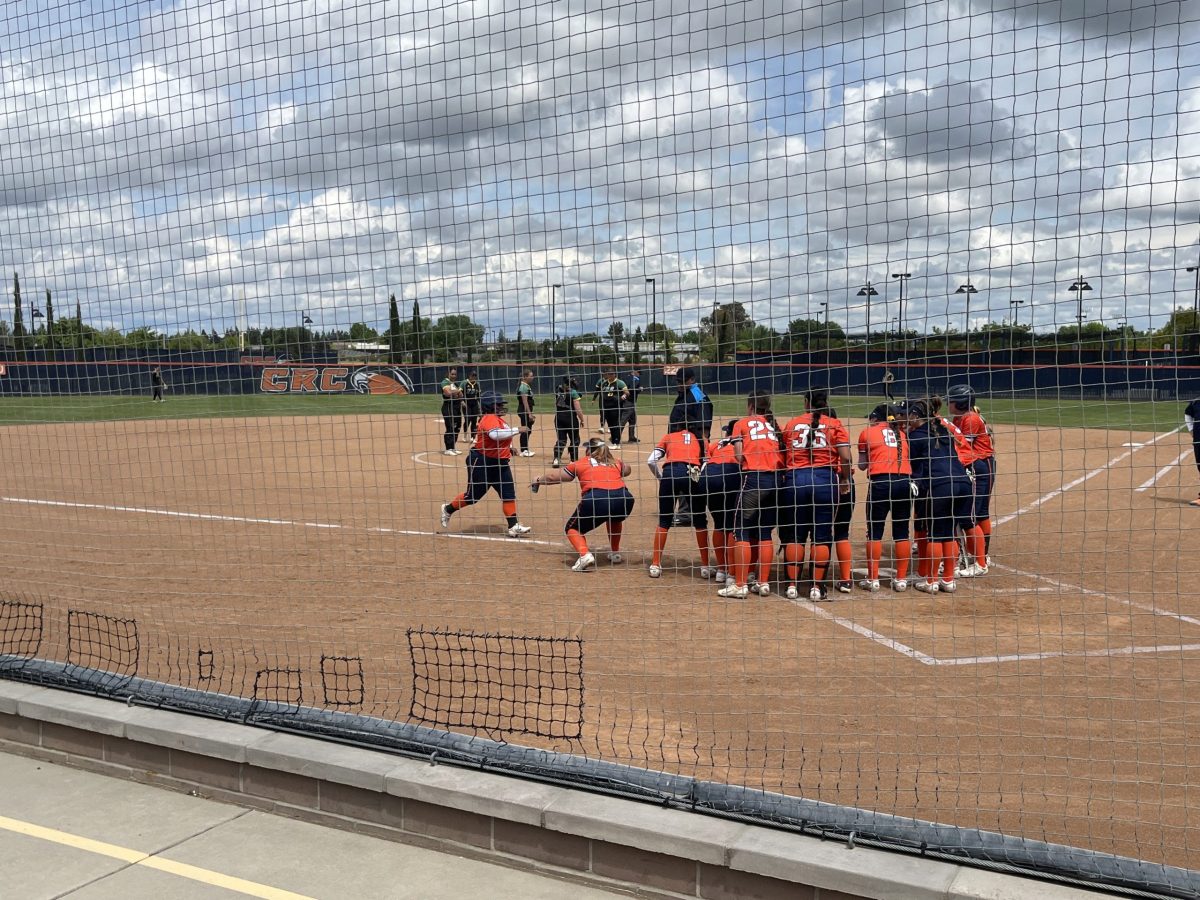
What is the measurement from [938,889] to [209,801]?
3256 millimetres

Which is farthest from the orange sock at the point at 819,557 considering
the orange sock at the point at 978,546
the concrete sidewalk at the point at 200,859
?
the concrete sidewalk at the point at 200,859

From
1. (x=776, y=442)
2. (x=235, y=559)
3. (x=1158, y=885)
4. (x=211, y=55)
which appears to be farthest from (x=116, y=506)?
(x=1158, y=885)

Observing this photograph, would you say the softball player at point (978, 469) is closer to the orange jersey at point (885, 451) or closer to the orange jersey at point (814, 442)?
the orange jersey at point (885, 451)

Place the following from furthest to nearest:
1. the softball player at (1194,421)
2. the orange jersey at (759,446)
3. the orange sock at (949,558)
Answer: the softball player at (1194,421), the orange sock at (949,558), the orange jersey at (759,446)

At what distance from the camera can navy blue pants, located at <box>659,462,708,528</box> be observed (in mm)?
9070

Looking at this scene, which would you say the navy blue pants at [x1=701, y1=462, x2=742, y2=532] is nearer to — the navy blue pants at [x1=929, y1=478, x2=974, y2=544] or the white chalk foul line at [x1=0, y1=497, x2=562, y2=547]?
the navy blue pants at [x1=929, y1=478, x2=974, y2=544]

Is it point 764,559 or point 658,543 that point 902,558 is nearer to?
point 764,559

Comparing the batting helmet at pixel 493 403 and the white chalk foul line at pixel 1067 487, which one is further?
the white chalk foul line at pixel 1067 487

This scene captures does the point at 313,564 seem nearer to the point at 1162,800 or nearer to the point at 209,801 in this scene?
the point at 209,801

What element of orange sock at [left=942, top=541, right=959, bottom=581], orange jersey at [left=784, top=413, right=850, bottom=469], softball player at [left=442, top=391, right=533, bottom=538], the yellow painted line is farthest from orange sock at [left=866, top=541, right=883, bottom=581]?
the yellow painted line

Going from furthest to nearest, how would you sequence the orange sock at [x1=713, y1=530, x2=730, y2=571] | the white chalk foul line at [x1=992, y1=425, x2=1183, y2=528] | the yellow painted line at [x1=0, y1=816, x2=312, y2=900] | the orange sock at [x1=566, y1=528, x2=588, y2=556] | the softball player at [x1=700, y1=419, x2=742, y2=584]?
the white chalk foul line at [x1=992, y1=425, x2=1183, y2=528] → the orange sock at [x1=566, y1=528, x2=588, y2=556] → the orange sock at [x1=713, y1=530, x2=730, y2=571] → the softball player at [x1=700, y1=419, x2=742, y2=584] → the yellow painted line at [x1=0, y1=816, x2=312, y2=900]

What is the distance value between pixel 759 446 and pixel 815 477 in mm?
557

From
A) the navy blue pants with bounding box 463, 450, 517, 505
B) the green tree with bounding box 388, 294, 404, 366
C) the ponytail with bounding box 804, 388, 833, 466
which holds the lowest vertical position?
the navy blue pants with bounding box 463, 450, 517, 505

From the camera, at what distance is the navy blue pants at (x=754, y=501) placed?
838 centimetres
